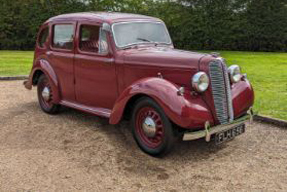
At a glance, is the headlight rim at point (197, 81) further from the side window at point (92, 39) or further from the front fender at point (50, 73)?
the front fender at point (50, 73)

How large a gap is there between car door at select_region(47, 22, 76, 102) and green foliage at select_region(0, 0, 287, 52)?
16580 mm

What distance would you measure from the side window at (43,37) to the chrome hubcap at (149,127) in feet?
10.3

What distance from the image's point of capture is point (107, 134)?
5.42 meters

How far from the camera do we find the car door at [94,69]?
5285mm

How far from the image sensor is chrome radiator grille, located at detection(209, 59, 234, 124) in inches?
177

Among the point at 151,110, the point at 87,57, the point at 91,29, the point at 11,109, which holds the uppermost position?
the point at 91,29

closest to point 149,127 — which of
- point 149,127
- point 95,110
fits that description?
point 149,127

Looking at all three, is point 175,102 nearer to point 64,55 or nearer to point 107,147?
point 107,147

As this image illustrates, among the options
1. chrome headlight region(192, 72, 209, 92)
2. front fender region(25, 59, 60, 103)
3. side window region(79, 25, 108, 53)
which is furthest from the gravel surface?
side window region(79, 25, 108, 53)

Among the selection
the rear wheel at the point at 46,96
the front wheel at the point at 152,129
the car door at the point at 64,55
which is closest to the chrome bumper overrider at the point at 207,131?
the front wheel at the point at 152,129

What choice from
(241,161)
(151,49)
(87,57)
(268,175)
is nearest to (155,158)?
(241,161)

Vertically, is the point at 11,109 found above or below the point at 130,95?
below

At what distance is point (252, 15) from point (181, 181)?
63.7 feet

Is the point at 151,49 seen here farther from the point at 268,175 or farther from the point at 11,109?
the point at 11,109
